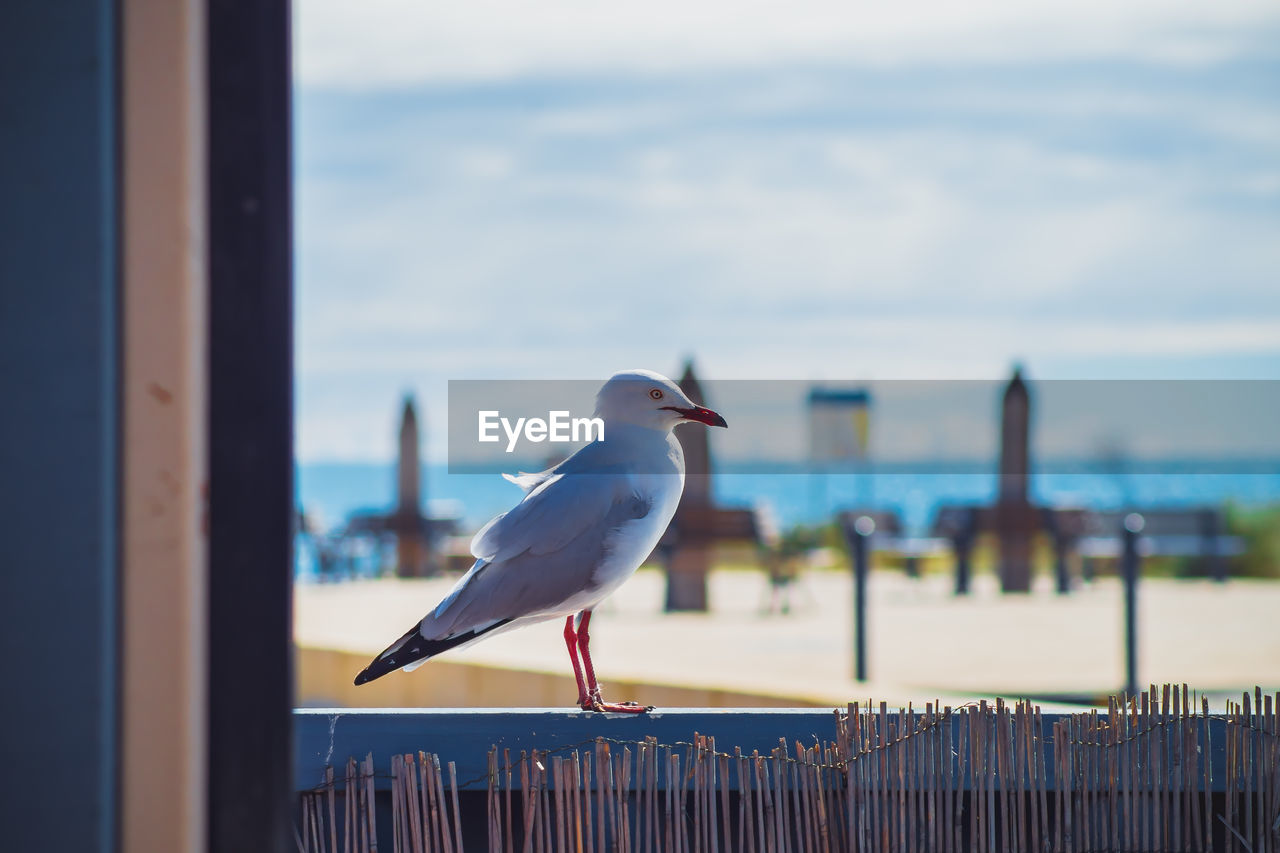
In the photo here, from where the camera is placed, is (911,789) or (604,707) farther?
(604,707)

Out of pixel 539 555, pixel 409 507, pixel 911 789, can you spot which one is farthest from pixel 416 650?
pixel 409 507

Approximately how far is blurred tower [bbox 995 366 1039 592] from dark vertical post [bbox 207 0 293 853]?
35.4 ft

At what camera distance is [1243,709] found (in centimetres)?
306

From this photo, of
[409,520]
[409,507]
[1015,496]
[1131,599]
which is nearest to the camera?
[1131,599]

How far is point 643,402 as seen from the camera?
3.14 metres

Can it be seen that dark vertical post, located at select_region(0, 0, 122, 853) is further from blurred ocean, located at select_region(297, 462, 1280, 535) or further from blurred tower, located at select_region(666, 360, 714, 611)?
blurred tower, located at select_region(666, 360, 714, 611)

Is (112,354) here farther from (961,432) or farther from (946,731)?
(961,432)

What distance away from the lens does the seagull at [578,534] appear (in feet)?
10.00

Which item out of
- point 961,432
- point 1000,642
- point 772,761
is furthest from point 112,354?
point 961,432

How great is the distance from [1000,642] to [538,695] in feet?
15.1

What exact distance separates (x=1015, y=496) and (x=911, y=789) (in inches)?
395

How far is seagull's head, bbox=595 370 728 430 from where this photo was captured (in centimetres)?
314

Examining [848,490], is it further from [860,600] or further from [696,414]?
[696,414]

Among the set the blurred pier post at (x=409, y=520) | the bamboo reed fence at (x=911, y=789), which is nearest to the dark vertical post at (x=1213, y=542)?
the blurred pier post at (x=409, y=520)
